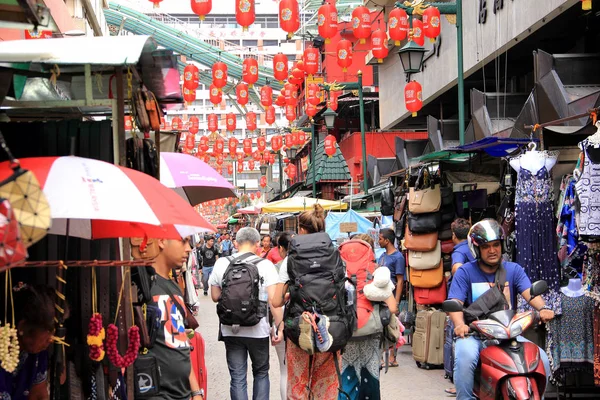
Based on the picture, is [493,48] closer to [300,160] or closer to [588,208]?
[588,208]

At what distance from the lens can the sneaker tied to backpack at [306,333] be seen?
7.04 meters

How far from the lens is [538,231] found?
9250mm

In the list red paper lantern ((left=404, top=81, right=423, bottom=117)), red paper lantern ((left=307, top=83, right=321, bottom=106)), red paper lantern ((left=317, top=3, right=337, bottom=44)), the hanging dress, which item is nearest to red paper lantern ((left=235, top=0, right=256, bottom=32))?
red paper lantern ((left=317, top=3, right=337, bottom=44))

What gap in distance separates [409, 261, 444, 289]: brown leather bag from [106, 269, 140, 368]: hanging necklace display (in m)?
7.88

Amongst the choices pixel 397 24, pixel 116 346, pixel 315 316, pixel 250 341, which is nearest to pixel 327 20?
pixel 397 24

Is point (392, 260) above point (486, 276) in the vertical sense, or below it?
below

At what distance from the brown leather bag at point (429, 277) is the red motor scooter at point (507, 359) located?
569 centimetres

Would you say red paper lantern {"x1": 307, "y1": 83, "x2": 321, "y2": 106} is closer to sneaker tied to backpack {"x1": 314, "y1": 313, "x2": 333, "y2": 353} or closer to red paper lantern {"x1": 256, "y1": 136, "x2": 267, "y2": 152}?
red paper lantern {"x1": 256, "y1": 136, "x2": 267, "y2": 152}

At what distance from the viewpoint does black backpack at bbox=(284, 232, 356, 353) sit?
7145 millimetres

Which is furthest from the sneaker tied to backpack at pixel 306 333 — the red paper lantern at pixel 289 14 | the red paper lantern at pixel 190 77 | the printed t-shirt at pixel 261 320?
the red paper lantern at pixel 190 77

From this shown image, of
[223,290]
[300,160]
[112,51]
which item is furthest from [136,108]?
[300,160]

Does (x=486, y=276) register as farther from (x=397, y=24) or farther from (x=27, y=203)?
(x=397, y=24)

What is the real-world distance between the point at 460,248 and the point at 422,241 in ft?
10.3

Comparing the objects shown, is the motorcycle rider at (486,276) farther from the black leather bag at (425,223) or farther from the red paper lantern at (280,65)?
the red paper lantern at (280,65)
